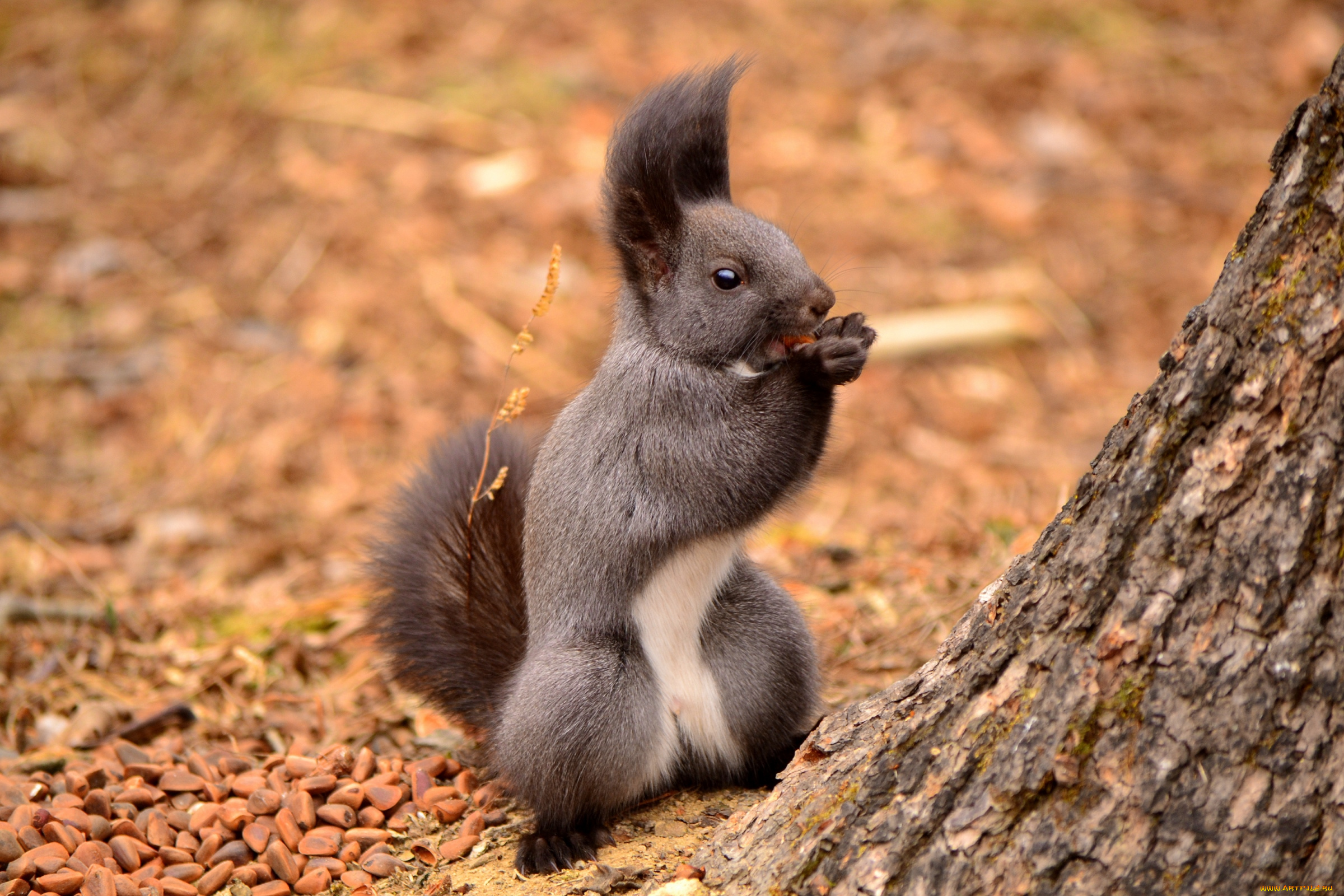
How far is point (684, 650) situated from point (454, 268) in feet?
14.0

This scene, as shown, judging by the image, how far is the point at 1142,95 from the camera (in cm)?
794

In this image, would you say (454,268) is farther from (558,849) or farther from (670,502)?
(558,849)

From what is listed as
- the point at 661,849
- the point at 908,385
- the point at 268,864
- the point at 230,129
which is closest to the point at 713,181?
the point at 661,849

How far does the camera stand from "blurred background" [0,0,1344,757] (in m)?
4.02

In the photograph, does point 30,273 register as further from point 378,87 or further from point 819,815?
point 819,815

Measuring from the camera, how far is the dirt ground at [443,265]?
13.1 feet

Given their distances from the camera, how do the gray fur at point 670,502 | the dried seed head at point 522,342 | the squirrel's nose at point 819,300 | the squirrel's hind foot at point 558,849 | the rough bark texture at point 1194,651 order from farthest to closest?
the squirrel's nose at point 819,300 → the dried seed head at point 522,342 → the gray fur at point 670,502 → the squirrel's hind foot at point 558,849 → the rough bark texture at point 1194,651

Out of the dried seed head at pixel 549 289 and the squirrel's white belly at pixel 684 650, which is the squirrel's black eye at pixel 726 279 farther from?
the squirrel's white belly at pixel 684 650

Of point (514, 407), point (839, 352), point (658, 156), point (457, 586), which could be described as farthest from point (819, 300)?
point (457, 586)

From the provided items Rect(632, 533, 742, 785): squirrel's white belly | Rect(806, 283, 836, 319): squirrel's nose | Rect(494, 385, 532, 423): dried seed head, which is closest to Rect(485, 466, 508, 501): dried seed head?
Rect(494, 385, 532, 423): dried seed head

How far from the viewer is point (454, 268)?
6.53 metres

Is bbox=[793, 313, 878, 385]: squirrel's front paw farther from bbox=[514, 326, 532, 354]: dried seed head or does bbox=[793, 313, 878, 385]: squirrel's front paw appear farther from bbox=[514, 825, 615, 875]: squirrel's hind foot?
bbox=[514, 825, 615, 875]: squirrel's hind foot

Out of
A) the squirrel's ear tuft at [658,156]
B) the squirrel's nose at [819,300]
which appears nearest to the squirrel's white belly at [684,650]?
the squirrel's nose at [819,300]

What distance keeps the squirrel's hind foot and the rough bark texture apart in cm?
73
